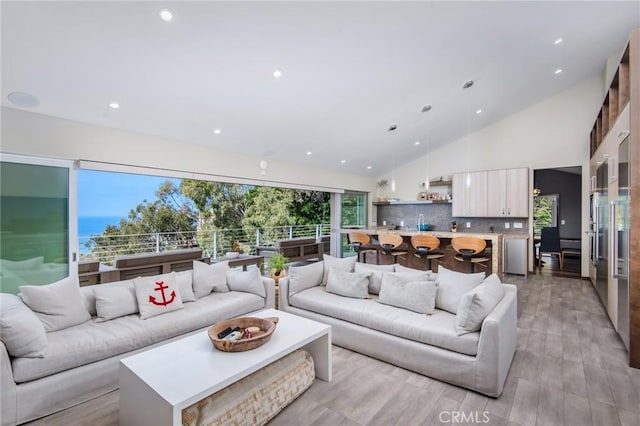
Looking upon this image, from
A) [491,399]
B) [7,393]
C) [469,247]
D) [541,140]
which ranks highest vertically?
[541,140]

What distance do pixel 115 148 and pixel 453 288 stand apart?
14.3 feet

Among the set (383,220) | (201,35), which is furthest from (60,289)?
(383,220)

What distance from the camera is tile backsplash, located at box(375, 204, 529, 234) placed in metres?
6.77

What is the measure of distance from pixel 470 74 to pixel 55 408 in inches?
231

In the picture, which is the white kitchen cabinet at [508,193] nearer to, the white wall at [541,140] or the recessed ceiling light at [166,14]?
the white wall at [541,140]

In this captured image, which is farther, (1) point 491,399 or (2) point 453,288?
(2) point 453,288

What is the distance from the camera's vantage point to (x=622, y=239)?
2889 millimetres

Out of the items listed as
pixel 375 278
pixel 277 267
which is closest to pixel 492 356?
pixel 375 278

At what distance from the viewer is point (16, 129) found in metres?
3.12

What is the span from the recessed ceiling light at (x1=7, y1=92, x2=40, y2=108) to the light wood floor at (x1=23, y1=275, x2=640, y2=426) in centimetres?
296

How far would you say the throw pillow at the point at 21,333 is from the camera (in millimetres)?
1977

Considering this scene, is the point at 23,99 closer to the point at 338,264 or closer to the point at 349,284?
the point at 338,264

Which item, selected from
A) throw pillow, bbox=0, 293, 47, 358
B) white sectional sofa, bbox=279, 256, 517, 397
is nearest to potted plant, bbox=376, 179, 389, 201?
white sectional sofa, bbox=279, 256, 517, 397

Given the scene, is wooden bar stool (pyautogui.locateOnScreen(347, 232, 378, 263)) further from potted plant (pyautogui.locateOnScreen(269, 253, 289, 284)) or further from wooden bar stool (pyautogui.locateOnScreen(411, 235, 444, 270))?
potted plant (pyautogui.locateOnScreen(269, 253, 289, 284))
